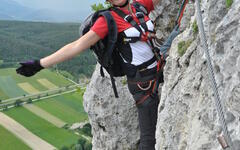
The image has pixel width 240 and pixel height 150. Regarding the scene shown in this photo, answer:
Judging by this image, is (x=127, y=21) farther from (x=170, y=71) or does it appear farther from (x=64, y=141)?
(x=64, y=141)

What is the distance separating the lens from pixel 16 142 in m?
71.9

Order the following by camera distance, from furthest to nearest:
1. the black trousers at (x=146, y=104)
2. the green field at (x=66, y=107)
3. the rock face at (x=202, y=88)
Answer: the green field at (x=66, y=107), the black trousers at (x=146, y=104), the rock face at (x=202, y=88)

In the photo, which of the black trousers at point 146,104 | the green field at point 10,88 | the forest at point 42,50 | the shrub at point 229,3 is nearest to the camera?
the shrub at point 229,3

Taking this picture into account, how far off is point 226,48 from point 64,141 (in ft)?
245

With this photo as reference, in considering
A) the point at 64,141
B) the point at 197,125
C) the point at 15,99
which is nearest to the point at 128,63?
the point at 197,125

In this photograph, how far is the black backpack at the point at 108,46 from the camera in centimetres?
416

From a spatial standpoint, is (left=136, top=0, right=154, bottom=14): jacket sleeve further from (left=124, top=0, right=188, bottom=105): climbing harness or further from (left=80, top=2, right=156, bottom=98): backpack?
(left=124, top=0, right=188, bottom=105): climbing harness

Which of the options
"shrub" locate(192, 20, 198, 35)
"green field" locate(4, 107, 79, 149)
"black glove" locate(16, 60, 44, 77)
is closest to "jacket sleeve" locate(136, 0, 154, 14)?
"shrub" locate(192, 20, 198, 35)

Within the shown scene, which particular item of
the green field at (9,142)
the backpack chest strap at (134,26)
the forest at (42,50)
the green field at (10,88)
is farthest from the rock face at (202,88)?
the forest at (42,50)

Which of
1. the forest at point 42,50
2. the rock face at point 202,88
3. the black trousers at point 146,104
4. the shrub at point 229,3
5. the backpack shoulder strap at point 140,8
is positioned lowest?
the forest at point 42,50

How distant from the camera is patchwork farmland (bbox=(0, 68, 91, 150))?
7356cm

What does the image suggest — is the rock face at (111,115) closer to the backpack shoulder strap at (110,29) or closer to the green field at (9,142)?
the backpack shoulder strap at (110,29)

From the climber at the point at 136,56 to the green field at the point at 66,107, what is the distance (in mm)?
82195

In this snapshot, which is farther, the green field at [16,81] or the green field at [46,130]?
the green field at [16,81]
